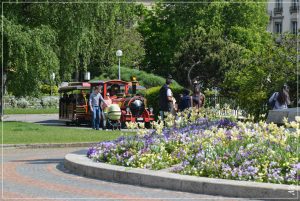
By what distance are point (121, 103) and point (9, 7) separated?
652 centimetres

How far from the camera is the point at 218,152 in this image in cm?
1317

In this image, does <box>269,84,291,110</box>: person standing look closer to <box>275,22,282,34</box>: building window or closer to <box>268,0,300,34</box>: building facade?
<box>268,0,300,34</box>: building facade

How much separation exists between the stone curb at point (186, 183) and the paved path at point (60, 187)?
21cm

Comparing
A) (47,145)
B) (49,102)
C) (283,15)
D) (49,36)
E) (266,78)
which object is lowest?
(47,145)

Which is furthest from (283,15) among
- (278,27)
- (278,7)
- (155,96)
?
(155,96)

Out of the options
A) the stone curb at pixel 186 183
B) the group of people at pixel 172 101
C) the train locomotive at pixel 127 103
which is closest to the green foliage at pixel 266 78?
the group of people at pixel 172 101

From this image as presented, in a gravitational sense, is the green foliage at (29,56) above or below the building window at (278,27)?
below

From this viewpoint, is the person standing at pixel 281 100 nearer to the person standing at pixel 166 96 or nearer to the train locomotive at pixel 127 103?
the person standing at pixel 166 96

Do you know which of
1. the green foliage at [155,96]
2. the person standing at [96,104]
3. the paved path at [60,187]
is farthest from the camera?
the green foliage at [155,96]

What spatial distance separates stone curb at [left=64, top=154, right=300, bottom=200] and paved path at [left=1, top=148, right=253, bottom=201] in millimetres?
209

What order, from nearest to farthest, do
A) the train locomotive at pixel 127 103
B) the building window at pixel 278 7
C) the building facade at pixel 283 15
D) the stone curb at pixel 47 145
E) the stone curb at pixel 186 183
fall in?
the stone curb at pixel 186 183, the stone curb at pixel 47 145, the train locomotive at pixel 127 103, the building facade at pixel 283 15, the building window at pixel 278 7

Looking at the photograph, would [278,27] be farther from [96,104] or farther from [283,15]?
[96,104]

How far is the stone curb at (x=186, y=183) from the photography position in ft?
35.1

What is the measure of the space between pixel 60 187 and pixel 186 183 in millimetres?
2058
